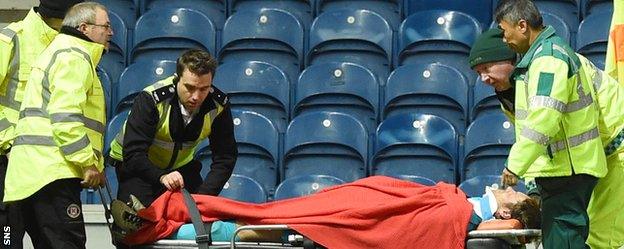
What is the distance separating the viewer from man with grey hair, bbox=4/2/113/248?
261 inches

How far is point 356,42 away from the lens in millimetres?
9875

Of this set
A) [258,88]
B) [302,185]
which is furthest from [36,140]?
[258,88]

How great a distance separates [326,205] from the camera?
6.75 meters

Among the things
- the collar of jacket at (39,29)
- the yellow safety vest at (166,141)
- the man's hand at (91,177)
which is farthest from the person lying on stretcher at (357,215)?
the collar of jacket at (39,29)

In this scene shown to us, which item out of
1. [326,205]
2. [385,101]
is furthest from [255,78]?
[326,205]

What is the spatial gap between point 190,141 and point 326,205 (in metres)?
0.89

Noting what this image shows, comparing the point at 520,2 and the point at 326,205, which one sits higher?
the point at 520,2

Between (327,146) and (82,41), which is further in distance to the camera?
(327,146)

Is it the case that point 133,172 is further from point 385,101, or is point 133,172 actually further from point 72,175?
point 385,101

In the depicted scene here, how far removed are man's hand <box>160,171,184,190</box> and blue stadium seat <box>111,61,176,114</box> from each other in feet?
8.93

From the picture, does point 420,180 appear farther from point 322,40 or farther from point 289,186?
point 322,40

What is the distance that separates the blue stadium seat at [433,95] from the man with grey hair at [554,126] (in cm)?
266

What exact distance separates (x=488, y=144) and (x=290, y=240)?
255cm

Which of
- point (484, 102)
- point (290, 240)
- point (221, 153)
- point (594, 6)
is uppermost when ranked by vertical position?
point (594, 6)
